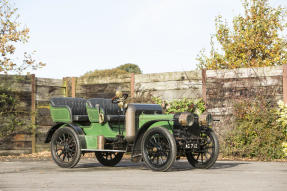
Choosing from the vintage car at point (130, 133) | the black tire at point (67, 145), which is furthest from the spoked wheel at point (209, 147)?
the black tire at point (67, 145)

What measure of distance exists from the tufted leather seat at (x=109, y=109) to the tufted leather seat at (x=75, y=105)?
1.22 feet

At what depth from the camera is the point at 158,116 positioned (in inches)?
326

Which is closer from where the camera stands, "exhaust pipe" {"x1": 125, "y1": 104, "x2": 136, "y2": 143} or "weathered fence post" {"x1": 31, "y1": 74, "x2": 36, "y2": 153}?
"exhaust pipe" {"x1": 125, "y1": 104, "x2": 136, "y2": 143}

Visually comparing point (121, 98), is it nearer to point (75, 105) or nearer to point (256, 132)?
point (75, 105)

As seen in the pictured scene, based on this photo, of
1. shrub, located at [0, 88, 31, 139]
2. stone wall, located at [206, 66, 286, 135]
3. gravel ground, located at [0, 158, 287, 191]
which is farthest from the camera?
Result: shrub, located at [0, 88, 31, 139]

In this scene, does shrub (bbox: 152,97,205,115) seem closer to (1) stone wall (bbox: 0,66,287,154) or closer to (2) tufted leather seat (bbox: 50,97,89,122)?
(1) stone wall (bbox: 0,66,287,154)

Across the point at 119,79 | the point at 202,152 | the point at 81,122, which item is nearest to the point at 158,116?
the point at 202,152

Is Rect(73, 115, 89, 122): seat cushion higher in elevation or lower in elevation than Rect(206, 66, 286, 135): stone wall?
lower

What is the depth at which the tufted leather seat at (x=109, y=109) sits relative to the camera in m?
8.99

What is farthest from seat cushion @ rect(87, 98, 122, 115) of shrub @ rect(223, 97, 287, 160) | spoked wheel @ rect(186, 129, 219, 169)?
shrub @ rect(223, 97, 287, 160)

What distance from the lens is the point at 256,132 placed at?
1144 cm

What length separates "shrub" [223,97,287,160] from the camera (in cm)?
1108

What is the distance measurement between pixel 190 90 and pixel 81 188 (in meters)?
7.51

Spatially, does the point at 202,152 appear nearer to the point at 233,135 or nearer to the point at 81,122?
the point at 81,122
